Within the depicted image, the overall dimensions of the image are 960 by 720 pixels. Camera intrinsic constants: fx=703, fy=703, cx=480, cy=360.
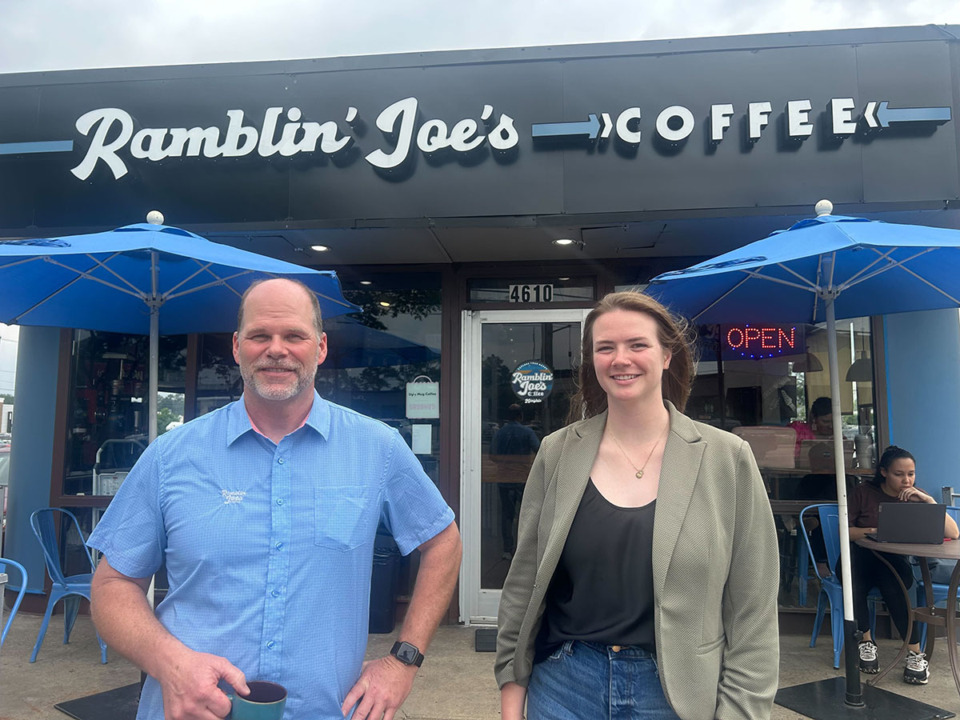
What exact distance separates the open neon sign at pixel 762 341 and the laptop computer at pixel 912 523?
1.62 m

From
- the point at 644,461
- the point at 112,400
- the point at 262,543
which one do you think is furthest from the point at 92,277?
the point at 644,461

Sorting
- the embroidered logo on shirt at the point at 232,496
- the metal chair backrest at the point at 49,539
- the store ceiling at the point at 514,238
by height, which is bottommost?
the metal chair backrest at the point at 49,539

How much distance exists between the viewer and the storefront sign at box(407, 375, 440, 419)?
5.76m

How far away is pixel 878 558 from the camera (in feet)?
15.3

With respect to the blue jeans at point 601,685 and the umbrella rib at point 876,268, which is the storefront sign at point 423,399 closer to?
the umbrella rib at point 876,268

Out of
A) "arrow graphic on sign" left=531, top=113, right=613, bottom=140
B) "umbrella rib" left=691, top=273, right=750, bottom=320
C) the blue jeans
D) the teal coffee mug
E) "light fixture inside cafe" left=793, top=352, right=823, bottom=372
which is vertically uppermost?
"arrow graphic on sign" left=531, top=113, right=613, bottom=140

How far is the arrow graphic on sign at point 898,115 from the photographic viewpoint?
177 inches

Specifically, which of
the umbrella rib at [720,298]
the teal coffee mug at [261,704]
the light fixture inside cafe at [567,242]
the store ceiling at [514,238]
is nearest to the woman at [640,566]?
the teal coffee mug at [261,704]

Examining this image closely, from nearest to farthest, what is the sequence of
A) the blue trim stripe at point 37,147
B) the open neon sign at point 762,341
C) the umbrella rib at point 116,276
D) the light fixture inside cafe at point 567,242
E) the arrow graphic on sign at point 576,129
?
the umbrella rib at point 116,276, the arrow graphic on sign at point 576,129, the blue trim stripe at point 37,147, the light fixture inside cafe at point 567,242, the open neon sign at point 762,341

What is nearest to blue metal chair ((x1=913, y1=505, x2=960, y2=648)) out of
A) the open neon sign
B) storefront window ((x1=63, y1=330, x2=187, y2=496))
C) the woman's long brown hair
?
the open neon sign

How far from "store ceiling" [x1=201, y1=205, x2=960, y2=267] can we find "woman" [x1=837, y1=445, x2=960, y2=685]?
1711 mm

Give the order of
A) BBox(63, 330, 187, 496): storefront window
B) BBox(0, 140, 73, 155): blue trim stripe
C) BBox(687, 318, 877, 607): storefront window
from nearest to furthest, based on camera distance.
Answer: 1. BBox(0, 140, 73, 155): blue trim stripe
2. BBox(687, 318, 877, 607): storefront window
3. BBox(63, 330, 187, 496): storefront window

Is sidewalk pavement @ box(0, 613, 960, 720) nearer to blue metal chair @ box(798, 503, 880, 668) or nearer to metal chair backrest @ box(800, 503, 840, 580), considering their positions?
blue metal chair @ box(798, 503, 880, 668)

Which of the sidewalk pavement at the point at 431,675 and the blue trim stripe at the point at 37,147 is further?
the blue trim stripe at the point at 37,147
